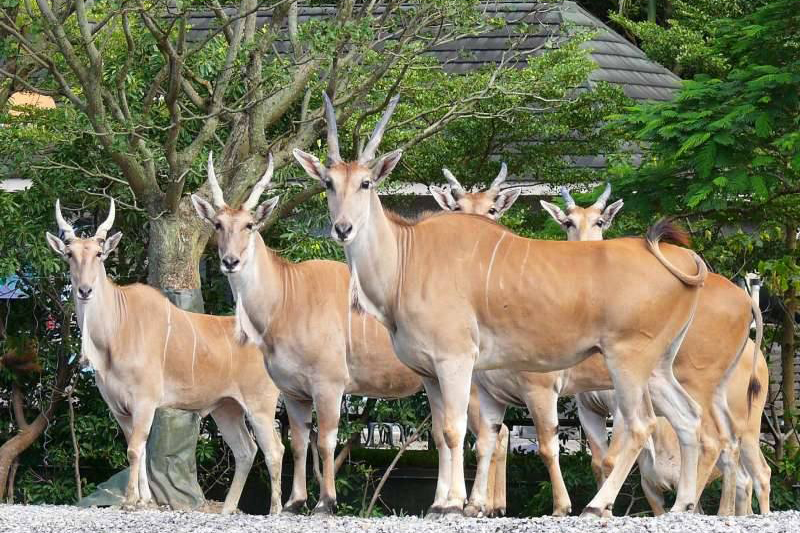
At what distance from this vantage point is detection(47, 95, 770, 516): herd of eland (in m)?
8.04

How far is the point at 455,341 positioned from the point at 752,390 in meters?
2.75

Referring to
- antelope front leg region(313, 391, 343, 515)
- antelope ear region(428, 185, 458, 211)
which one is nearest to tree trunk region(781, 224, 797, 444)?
antelope ear region(428, 185, 458, 211)

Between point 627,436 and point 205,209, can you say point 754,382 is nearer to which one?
point 627,436

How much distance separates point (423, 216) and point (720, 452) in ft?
8.06

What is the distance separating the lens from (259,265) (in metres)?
9.80

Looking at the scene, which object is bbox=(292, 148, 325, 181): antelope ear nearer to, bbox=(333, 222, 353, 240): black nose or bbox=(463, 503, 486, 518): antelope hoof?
bbox=(333, 222, 353, 240): black nose

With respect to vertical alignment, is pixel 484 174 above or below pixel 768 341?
above

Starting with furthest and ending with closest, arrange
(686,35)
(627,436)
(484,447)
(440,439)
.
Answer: (686,35) → (484,447) → (440,439) → (627,436)

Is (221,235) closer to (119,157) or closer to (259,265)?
(259,265)

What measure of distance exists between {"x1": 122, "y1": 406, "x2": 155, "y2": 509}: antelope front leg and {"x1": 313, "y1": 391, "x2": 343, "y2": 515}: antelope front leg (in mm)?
1461

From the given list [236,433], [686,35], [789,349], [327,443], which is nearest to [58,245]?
[236,433]

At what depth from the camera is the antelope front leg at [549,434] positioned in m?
9.19

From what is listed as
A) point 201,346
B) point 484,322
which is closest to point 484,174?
point 201,346

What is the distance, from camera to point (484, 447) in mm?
9250
